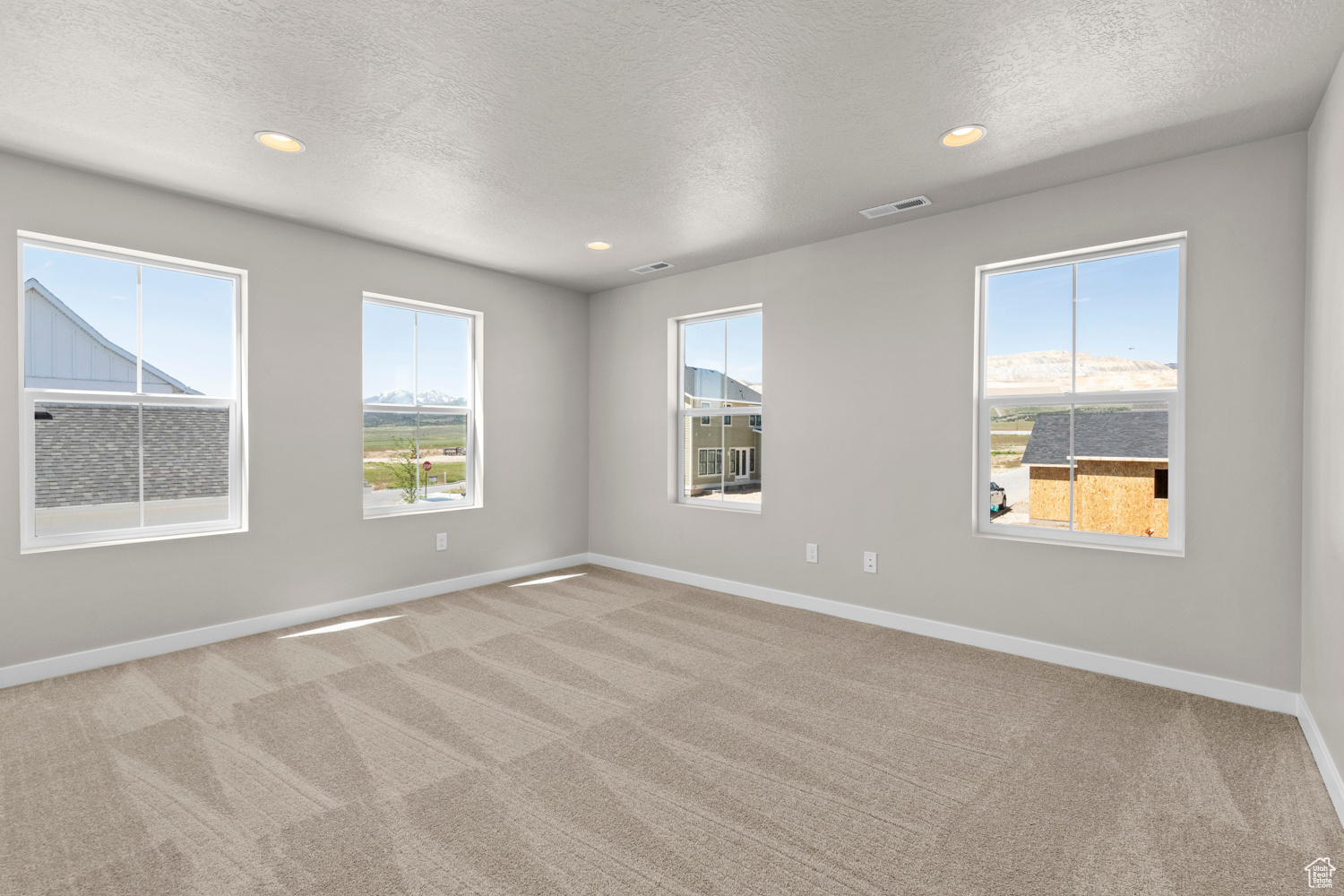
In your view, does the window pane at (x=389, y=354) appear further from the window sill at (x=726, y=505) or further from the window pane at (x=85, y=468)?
the window sill at (x=726, y=505)

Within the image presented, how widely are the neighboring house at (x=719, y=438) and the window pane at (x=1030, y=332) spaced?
170 centimetres

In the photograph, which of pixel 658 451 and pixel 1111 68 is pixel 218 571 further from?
pixel 1111 68

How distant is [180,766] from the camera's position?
2285 millimetres

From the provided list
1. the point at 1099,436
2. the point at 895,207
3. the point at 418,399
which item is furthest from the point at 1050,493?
the point at 418,399

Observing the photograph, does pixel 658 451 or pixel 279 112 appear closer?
pixel 279 112

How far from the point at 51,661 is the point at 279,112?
2.87 m

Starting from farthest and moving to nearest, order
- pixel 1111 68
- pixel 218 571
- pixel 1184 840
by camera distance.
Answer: pixel 218 571 → pixel 1111 68 → pixel 1184 840

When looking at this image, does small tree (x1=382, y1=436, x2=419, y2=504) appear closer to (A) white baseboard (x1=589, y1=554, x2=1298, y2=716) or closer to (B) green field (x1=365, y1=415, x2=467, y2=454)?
(B) green field (x1=365, y1=415, x2=467, y2=454)

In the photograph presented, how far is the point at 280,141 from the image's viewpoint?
111 inches

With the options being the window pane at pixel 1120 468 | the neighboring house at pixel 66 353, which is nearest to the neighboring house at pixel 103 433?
the neighboring house at pixel 66 353

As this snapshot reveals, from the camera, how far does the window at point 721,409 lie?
488 centimetres

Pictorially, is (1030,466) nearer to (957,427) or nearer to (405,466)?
(957,427)

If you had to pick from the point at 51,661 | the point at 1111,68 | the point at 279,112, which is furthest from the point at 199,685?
the point at 1111,68

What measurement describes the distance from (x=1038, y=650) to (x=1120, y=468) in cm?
106
